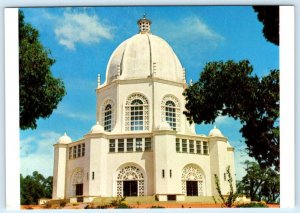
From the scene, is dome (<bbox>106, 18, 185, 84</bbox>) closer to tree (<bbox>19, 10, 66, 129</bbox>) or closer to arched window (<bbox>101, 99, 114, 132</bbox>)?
arched window (<bbox>101, 99, 114, 132</bbox>)

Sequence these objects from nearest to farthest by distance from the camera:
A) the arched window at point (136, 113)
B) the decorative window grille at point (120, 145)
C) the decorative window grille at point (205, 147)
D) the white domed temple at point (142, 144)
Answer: the white domed temple at point (142, 144), the decorative window grille at point (120, 145), the decorative window grille at point (205, 147), the arched window at point (136, 113)

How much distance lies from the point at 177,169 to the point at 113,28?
842 centimetres

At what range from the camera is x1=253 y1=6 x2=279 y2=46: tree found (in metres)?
15.5

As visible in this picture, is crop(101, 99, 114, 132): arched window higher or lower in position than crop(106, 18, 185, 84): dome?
lower

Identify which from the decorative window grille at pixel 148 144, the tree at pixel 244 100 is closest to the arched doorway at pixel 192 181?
the decorative window grille at pixel 148 144

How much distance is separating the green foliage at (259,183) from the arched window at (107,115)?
27.7 feet

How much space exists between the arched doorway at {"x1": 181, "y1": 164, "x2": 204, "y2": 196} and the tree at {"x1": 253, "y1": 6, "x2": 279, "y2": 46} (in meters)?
10.4

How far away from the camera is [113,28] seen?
744 inches

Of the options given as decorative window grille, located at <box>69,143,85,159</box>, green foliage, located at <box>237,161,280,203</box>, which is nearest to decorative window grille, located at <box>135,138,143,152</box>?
decorative window grille, located at <box>69,143,85,159</box>

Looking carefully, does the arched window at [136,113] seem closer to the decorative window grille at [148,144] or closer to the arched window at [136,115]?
the arched window at [136,115]

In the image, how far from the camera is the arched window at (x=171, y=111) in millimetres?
26641

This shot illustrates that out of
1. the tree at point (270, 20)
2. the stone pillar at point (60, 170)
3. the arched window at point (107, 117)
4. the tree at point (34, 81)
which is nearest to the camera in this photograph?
the tree at point (270, 20)

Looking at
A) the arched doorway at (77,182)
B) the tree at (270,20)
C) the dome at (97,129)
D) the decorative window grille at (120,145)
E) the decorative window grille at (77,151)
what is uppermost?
the tree at (270,20)
